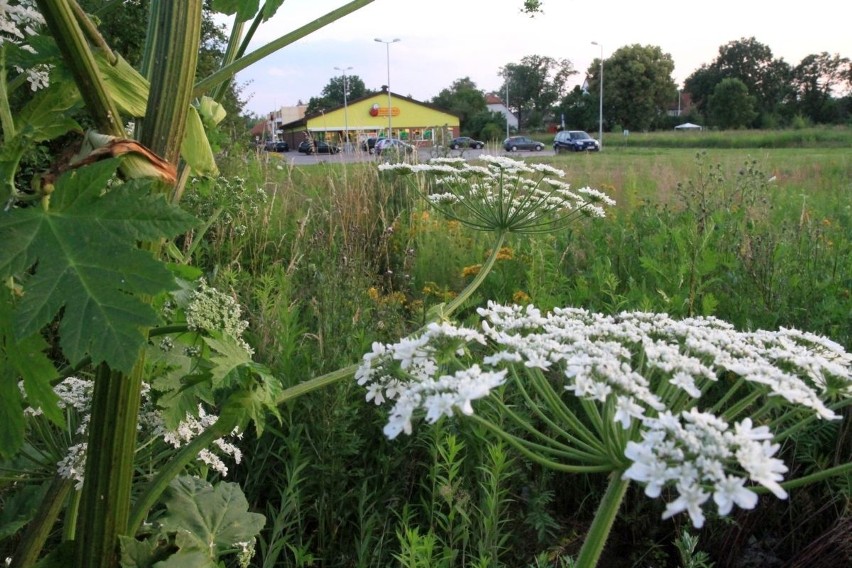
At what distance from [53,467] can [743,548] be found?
2.90 metres

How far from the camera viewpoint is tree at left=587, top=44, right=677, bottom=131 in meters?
82.8

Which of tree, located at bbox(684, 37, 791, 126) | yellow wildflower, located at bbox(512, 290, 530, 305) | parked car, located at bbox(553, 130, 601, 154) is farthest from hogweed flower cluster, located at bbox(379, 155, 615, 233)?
tree, located at bbox(684, 37, 791, 126)

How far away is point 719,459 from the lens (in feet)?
3.71

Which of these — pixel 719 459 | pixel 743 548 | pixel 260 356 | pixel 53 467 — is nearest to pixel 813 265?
pixel 743 548

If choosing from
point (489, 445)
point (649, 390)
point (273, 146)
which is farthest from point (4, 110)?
point (273, 146)

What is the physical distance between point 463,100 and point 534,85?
18.1m

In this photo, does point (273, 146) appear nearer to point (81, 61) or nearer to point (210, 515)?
point (210, 515)

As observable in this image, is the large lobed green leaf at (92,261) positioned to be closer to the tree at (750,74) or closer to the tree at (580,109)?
the tree at (580,109)

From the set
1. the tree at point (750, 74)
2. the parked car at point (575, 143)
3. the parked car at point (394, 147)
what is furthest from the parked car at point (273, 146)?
the tree at point (750, 74)

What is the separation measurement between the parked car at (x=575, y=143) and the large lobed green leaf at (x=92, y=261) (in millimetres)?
49958

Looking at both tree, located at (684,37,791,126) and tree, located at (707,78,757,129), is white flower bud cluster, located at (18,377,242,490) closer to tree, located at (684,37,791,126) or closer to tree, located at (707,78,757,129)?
tree, located at (707,78,757,129)

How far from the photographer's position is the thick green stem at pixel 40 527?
1.77 m

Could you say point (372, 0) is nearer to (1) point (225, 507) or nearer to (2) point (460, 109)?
(1) point (225, 507)

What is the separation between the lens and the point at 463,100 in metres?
91.4
